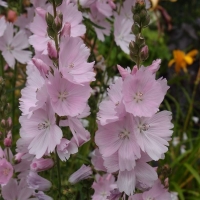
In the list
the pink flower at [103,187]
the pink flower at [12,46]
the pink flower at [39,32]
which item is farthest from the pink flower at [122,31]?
the pink flower at [103,187]

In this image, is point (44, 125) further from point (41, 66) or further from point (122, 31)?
point (122, 31)

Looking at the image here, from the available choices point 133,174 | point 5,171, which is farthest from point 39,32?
point 133,174

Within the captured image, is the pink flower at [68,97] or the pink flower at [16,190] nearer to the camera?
the pink flower at [68,97]

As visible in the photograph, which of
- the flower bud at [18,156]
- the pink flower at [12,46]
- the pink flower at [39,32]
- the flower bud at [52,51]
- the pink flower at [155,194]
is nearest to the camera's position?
the flower bud at [52,51]

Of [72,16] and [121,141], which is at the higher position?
[72,16]

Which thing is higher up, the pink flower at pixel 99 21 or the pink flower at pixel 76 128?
the pink flower at pixel 76 128

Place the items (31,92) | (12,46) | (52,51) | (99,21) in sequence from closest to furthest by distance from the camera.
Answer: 1. (52,51)
2. (31,92)
3. (12,46)
4. (99,21)

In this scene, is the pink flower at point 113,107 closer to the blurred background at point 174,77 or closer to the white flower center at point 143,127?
the white flower center at point 143,127
